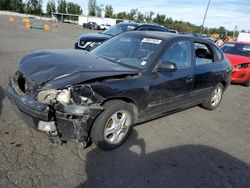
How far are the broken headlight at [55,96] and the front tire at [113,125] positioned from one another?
515mm

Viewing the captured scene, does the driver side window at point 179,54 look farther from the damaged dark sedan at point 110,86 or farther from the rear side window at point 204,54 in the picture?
the rear side window at point 204,54

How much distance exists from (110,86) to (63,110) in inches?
26.7

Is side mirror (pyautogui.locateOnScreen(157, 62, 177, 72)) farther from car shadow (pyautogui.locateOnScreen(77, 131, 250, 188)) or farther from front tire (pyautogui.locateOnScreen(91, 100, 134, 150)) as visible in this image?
car shadow (pyautogui.locateOnScreen(77, 131, 250, 188))

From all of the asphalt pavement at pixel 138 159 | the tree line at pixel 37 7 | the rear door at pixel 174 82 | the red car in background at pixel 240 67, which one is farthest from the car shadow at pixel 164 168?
the tree line at pixel 37 7

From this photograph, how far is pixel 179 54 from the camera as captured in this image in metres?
4.03

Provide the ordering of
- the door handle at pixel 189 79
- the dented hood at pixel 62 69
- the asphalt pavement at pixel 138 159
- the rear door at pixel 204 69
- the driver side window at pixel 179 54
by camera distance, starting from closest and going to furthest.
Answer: the asphalt pavement at pixel 138 159
the dented hood at pixel 62 69
the driver side window at pixel 179 54
the door handle at pixel 189 79
the rear door at pixel 204 69

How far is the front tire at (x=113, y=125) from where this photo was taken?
2.96m

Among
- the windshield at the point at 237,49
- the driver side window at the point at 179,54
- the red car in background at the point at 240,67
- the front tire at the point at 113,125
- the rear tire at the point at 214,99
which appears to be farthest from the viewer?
the windshield at the point at 237,49

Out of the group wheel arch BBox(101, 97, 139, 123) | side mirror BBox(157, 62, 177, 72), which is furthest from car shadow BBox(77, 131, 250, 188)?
side mirror BBox(157, 62, 177, 72)

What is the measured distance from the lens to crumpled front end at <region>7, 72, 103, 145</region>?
2.68m

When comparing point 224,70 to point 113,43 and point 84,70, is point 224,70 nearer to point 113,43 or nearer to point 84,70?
point 113,43

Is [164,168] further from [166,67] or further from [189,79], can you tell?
[189,79]

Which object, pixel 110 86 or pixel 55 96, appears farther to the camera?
pixel 110 86

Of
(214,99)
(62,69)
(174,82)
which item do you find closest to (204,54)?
(214,99)
